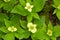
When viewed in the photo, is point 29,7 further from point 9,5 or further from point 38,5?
point 9,5

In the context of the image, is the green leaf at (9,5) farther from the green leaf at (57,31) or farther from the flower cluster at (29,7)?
the green leaf at (57,31)

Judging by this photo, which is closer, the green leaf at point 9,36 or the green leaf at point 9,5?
the green leaf at point 9,36

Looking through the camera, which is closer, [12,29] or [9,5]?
[12,29]

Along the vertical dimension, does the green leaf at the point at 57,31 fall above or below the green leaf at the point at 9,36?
above

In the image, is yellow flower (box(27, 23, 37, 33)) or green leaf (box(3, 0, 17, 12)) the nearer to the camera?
yellow flower (box(27, 23, 37, 33))

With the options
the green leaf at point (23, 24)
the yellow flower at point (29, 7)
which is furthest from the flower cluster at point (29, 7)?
the green leaf at point (23, 24)

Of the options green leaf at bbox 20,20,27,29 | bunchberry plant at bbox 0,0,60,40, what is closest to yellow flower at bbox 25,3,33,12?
bunchberry plant at bbox 0,0,60,40

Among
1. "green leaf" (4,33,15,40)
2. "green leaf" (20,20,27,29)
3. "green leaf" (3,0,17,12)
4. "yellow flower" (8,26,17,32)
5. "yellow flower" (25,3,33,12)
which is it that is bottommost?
"green leaf" (4,33,15,40)

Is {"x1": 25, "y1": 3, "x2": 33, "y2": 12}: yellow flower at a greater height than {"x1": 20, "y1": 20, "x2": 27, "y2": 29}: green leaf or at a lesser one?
greater

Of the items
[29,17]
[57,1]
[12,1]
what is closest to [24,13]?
[29,17]

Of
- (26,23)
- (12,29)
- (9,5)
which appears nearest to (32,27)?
(26,23)

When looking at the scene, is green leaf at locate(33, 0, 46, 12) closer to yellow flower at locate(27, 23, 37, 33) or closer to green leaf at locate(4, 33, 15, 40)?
yellow flower at locate(27, 23, 37, 33)
